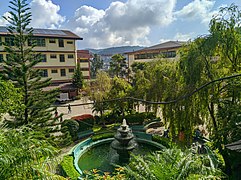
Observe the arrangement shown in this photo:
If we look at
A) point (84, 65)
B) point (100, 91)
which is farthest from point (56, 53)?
point (100, 91)

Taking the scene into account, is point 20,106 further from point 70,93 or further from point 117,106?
point 70,93

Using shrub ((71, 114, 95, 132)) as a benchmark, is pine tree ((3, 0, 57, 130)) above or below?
above

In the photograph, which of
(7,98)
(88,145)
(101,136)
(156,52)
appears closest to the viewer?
(7,98)

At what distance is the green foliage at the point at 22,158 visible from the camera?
10.6ft

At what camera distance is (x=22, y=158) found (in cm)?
344

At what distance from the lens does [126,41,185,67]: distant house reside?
31.6 meters

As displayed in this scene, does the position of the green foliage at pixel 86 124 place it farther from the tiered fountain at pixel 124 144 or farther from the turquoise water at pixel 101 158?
the tiered fountain at pixel 124 144

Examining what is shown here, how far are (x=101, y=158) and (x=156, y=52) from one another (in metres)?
26.5

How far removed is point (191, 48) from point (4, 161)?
8016mm

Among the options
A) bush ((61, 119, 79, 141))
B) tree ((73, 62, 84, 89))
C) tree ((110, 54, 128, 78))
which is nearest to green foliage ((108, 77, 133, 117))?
bush ((61, 119, 79, 141))

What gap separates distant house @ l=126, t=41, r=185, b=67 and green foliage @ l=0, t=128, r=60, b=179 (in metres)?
27.6

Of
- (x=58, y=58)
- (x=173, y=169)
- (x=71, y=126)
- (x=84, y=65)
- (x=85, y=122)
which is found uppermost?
(x=58, y=58)

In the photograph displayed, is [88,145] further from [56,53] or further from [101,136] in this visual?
[56,53]

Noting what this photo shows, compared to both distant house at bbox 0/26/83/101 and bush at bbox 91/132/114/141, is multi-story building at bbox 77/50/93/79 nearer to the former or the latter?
distant house at bbox 0/26/83/101
